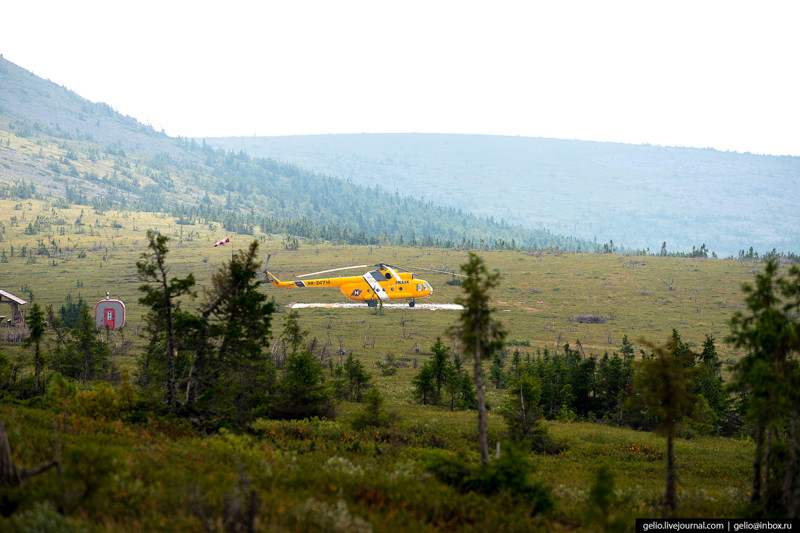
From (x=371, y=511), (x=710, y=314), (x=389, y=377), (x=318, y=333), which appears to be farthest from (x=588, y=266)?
(x=371, y=511)

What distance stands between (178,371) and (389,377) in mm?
29117

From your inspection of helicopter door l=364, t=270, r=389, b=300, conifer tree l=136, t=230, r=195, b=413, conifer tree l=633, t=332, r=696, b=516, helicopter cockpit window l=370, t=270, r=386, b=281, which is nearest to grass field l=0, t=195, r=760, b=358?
helicopter door l=364, t=270, r=389, b=300

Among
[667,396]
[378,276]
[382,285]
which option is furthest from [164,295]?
[382,285]

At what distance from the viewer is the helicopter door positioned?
83688mm

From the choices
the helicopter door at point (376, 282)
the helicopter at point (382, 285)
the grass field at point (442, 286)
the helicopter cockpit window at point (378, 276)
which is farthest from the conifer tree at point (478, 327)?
the helicopter door at point (376, 282)

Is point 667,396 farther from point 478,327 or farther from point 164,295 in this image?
point 164,295

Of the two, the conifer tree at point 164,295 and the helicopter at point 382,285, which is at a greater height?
the conifer tree at point 164,295

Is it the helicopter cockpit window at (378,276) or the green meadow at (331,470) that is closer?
the green meadow at (331,470)

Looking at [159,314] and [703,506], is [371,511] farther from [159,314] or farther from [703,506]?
[159,314]

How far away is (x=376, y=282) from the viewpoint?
8406 centimetres

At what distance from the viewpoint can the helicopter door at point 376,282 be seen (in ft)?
275

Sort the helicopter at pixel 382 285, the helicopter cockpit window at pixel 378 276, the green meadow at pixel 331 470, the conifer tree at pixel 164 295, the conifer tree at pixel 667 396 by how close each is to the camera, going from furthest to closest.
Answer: the helicopter cockpit window at pixel 378 276 < the helicopter at pixel 382 285 < the conifer tree at pixel 164 295 < the conifer tree at pixel 667 396 < the green meadow at pixel 331 470

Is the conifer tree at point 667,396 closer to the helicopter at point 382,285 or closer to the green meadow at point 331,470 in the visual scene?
the green meadow at point 331,470

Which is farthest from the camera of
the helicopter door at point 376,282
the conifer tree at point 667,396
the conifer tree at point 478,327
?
the helicopter door at point 376,282
